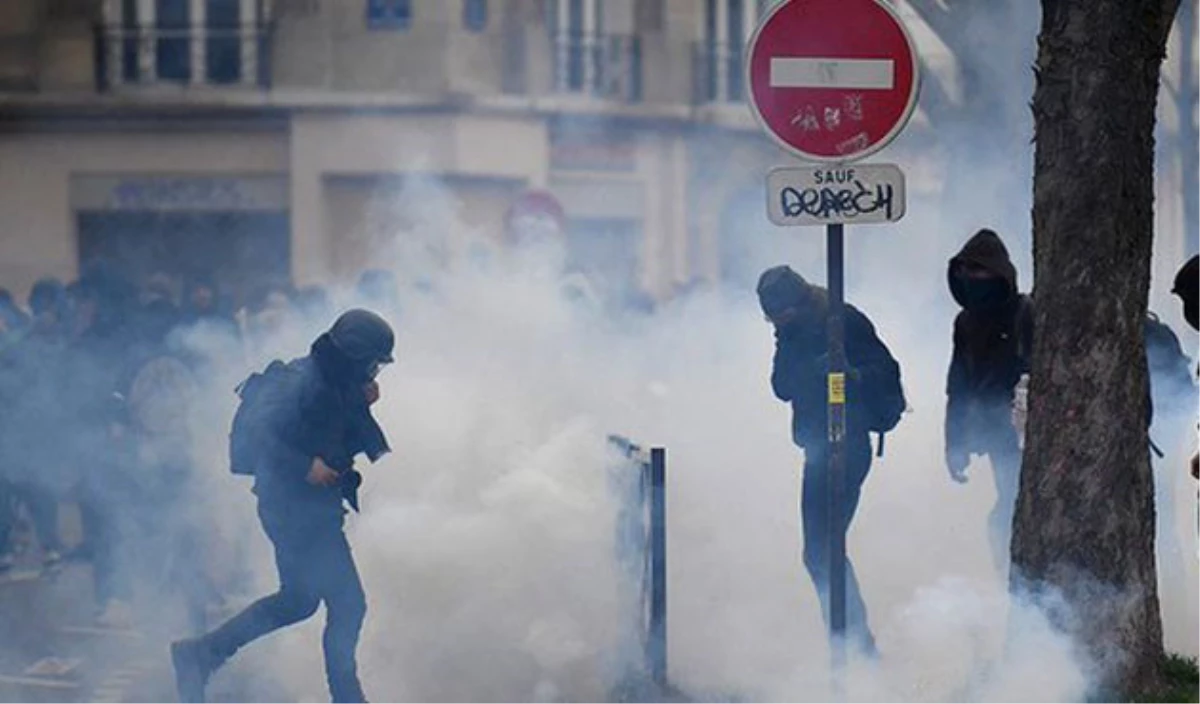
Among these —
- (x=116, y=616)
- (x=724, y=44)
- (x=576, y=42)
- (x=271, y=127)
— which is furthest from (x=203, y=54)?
(x=116, y=616)

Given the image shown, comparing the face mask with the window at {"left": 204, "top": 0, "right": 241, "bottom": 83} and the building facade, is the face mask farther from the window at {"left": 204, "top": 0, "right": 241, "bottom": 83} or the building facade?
the window at {"left": 204, "top": 0, "right": 241, "bottom": 83}

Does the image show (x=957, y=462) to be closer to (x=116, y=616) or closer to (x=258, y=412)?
(x=258, y=412)

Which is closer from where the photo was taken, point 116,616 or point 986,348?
point 986,348

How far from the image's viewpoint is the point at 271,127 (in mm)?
28797

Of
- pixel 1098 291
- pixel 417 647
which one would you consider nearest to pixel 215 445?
pixel 417 647

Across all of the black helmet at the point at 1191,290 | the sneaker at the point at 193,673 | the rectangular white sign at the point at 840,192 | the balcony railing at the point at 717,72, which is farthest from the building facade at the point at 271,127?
the rectangular white sign at the point at 840,192

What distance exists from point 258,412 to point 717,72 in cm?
2265

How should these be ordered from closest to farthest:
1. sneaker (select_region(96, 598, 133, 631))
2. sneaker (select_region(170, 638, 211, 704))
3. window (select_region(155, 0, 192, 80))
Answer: sneaker (select_region(170, 638, 211, 704))
sneaker (select_region(96, 598, 133, 631))
window (select_region(155, 0, 192, 80))

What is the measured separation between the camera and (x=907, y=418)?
14.3 meters

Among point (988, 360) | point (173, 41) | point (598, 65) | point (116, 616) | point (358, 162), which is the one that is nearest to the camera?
point (988, 360)

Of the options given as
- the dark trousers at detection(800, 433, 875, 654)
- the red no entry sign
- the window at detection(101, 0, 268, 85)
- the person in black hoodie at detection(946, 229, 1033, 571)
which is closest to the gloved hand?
the person in black hoodie at detection(946, 229, 1033, 571)

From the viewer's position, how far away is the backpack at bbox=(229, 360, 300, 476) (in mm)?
8969

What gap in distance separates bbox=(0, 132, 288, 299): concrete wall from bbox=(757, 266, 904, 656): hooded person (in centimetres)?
1914

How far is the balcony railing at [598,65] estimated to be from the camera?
97.2 ft
